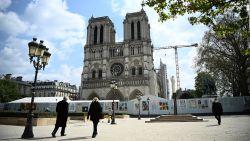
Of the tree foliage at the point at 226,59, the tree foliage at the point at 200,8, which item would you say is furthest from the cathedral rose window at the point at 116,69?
the tree foliage at the point at 200,8

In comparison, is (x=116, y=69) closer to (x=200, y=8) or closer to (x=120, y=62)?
(x=120, y=62)

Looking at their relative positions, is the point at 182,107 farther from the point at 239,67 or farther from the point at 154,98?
the point at 239,67

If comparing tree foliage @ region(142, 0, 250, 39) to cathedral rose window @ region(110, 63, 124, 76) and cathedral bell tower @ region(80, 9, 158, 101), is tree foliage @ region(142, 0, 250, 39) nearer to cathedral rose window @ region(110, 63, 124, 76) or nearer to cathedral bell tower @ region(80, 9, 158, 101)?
cathedral bell tower @ region(80, 9, 158, 101)

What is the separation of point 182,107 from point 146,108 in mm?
5477

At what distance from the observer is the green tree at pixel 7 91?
166 ft

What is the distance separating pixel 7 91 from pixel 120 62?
Answer: 2764 centimetres

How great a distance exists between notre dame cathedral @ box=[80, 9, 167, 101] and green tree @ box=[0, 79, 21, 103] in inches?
633

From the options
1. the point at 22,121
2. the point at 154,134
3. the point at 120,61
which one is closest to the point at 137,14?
the point at 120,61

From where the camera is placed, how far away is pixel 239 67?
28.8 metres

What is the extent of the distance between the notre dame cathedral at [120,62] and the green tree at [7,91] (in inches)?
633

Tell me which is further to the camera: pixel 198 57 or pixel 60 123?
pixel 198 57

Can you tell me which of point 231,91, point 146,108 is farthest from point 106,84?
point 231,91

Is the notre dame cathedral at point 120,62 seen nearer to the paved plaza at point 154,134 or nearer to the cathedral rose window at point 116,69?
the cathedral rose window at point 116,69

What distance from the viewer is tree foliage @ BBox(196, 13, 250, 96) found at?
1145 inches
